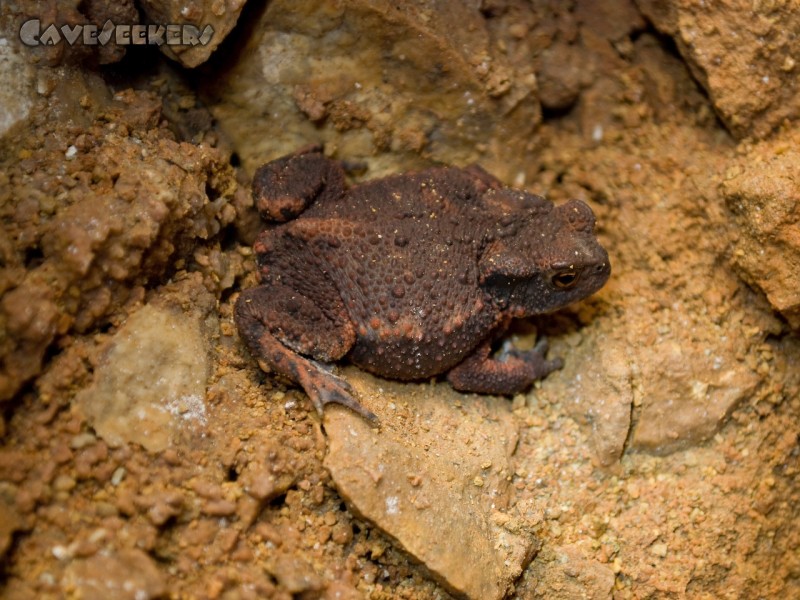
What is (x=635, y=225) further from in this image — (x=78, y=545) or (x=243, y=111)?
(x=78, y=545)

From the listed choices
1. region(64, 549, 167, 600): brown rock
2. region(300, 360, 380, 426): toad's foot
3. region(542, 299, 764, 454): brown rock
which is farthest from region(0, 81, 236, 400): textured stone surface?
region(542, 299, 764, 454): brown rock

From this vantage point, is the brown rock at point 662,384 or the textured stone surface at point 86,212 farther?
the brown rock at point 662,384

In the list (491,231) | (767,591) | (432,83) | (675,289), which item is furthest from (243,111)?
(767,591)

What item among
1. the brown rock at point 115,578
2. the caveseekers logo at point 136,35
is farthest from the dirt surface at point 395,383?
the caveseekers logo at point 136,35

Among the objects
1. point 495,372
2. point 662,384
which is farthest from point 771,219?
point 495,372

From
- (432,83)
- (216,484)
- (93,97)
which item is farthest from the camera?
(432,83)

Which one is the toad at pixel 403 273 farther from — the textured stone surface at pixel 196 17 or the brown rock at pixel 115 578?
the brown rock at pixel 115 578
